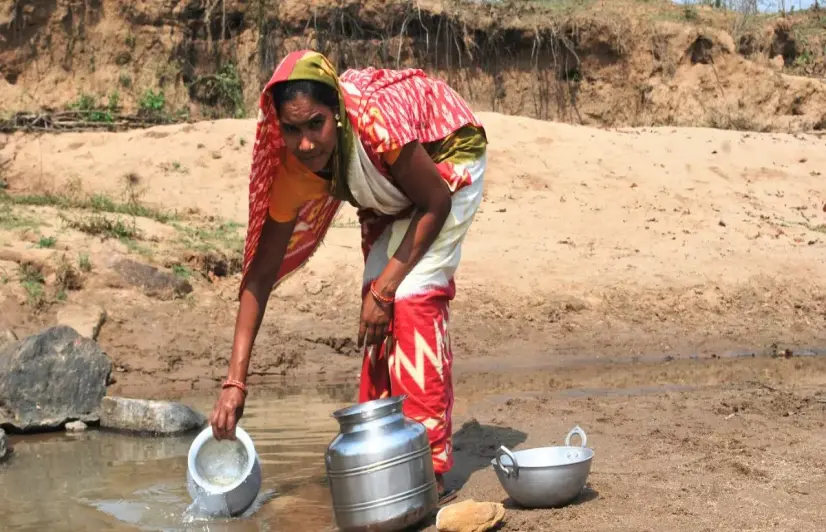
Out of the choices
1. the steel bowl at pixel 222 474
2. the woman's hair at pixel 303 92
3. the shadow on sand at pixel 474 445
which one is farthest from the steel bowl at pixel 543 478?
the woman's hair at pixel 303 92

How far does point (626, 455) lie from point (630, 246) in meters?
5.01

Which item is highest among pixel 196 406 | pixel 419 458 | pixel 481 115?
pixel 481 115

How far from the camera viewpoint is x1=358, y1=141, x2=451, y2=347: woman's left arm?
3.49 m

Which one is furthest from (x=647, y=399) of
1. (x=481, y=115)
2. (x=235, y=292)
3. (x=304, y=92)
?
(x=481, y=115)

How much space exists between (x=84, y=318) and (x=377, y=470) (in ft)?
14.3

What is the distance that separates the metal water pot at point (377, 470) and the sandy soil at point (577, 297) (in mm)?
370

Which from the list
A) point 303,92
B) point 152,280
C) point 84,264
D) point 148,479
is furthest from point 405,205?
point 84,264

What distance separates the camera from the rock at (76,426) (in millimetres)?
5648

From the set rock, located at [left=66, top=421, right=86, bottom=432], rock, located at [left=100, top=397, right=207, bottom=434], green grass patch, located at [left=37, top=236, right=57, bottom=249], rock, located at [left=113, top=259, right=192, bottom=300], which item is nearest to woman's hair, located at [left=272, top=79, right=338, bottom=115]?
rock, located at [left=100, top=397, right=207, bottom=434]

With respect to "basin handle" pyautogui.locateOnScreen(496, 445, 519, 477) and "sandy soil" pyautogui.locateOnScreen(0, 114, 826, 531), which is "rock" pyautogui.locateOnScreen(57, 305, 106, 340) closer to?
"sandy soil" pyautogui.locateOnScreen(0, 114, 826, 531)

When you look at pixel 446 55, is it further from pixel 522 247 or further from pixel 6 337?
pixel 6 337

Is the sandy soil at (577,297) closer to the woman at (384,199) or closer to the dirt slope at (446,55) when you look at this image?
the woman at (384,199)

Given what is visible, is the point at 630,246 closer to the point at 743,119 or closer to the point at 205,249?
the point at 205,249

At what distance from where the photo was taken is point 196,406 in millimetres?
6090
